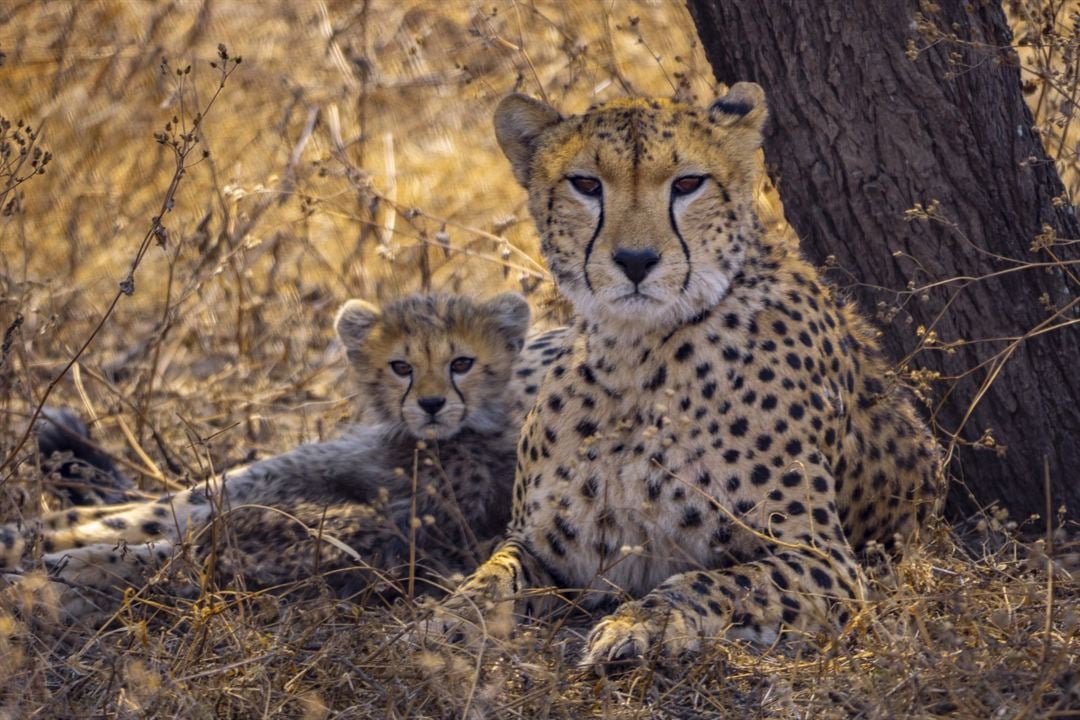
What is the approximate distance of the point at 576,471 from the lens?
3.67m

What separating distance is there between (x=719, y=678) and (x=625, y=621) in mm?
226

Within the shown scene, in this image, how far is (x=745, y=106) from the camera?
12.4 feet

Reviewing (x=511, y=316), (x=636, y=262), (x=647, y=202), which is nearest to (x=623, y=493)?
(x=636, y=262)

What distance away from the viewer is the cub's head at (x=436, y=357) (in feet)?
15.3

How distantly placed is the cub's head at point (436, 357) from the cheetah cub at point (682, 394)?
83cm

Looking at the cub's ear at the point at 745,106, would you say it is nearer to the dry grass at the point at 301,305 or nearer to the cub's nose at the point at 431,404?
the dry grass at the point at 301,305

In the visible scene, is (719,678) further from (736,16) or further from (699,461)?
(736,16)

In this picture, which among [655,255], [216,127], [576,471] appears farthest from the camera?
[216,127]

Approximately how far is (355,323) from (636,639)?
7.05 ft

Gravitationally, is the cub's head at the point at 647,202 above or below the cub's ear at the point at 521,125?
below

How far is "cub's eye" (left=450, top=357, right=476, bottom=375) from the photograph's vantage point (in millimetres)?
4777

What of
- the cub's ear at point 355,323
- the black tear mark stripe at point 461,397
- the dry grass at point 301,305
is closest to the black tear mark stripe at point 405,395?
the black tear mark stripe at point 461,397

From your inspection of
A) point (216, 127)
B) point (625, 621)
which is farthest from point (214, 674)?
point (216, 127)

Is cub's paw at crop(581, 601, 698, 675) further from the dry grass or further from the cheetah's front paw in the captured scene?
the cheetah's front paw
